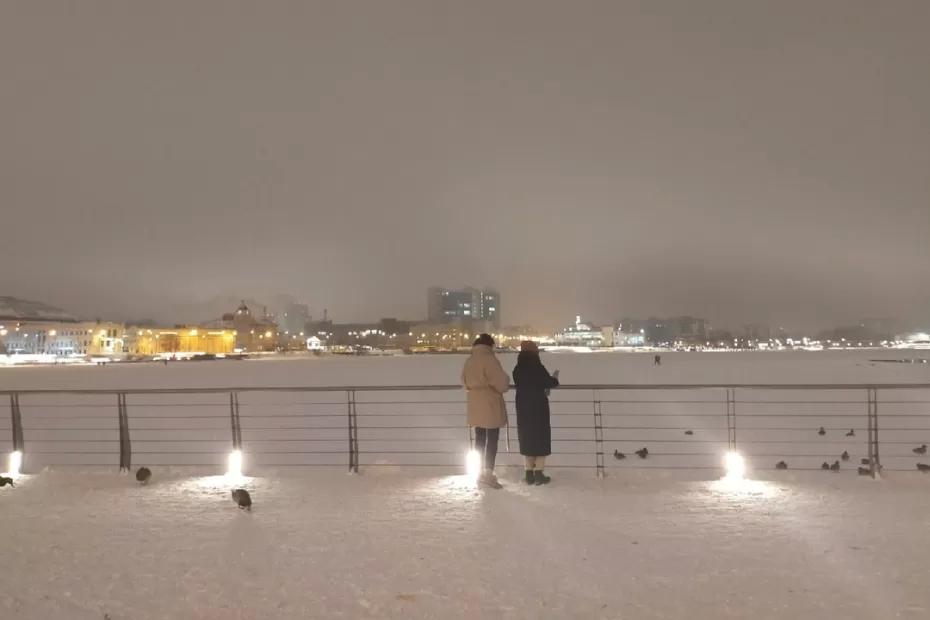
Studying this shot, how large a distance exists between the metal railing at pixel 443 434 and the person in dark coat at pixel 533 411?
2.44 feet

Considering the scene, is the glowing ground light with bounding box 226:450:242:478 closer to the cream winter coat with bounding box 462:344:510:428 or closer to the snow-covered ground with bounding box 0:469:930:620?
the snow-covered ground with bounding box 0:469:930:620

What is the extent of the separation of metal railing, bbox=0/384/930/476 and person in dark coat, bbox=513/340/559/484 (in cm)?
74

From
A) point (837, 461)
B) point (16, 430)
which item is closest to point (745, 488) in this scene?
point (837, 461)

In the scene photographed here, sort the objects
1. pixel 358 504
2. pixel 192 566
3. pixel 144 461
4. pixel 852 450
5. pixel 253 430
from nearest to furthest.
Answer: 1. pixel 192 566
2. pixel 358 504
3. pixel 144 461
4. pixel 852 450
5. pixel 253 430

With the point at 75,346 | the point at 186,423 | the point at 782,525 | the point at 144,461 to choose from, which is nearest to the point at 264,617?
the point at 782,525

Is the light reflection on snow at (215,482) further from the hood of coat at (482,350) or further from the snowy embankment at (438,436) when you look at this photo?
the hood of coat at (482,350)

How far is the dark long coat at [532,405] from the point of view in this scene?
28.3ft

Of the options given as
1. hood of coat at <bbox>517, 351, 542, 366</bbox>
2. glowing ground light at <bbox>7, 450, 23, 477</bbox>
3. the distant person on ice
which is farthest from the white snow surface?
hood of coat at <bbox>517, 351, 542, 366</bbox>

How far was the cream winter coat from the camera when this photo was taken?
8.59m

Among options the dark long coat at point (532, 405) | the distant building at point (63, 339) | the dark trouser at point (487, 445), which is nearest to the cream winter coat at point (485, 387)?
the dark trouser at point (487, 445)

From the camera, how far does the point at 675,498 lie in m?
7.66

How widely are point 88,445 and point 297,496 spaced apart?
10.1 m

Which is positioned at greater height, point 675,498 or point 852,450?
point 675,498

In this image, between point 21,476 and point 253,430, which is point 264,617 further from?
point 253,430
